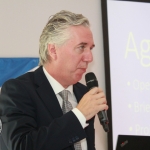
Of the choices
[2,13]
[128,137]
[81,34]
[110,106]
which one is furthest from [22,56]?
[128,137]

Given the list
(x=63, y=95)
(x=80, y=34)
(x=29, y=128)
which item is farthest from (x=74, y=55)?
(x=29, y=128)

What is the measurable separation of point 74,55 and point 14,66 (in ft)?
3.31

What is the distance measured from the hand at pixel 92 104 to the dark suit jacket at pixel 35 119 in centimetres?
6

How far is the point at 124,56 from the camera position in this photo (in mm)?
2826

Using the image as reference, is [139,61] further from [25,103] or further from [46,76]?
[25,103]

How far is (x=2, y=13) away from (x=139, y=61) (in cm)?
129

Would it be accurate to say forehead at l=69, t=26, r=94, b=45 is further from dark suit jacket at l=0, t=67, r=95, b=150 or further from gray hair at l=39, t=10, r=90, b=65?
dark suit jacket at l=0, t=67, r=95, b=150

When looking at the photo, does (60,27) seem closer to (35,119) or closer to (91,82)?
(91,82)

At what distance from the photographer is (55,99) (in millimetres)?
1542

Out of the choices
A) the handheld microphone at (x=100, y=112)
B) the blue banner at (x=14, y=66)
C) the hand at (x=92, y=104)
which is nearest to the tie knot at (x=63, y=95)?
the handheld microphone at (x=100, y=112)

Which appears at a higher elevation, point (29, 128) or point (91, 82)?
point (91, 82)

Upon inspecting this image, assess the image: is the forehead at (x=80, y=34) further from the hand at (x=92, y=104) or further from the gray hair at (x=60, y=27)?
the hand at (x=92, y=104)

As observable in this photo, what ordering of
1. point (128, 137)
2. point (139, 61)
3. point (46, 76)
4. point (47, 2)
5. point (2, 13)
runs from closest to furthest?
point (128, 137) → point (46, 76) → point (2, 13) → point (47, 2) → point (139, 61)

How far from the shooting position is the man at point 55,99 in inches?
52.5
